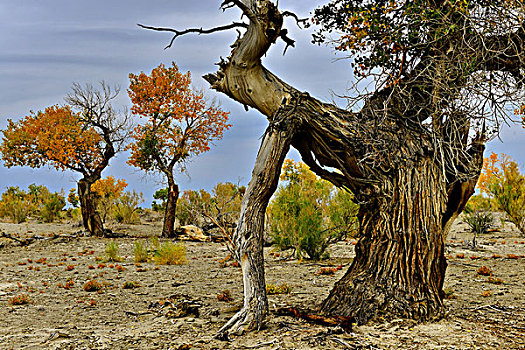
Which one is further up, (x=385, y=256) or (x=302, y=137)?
(x=302, y=137)

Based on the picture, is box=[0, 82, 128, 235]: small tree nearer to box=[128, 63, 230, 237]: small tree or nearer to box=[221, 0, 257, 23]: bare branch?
box=[128, 63, 230, 237]: small tree

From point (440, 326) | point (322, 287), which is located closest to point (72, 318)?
point (322, 287)

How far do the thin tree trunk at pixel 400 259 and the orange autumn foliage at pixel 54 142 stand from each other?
16140mm

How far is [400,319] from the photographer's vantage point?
5.06m

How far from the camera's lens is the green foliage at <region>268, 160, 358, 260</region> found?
10.9m

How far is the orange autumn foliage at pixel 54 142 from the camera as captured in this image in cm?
1855

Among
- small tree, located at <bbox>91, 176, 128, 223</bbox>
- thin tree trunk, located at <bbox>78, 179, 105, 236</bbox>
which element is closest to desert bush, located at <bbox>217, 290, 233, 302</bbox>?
thin tree trunk, located at <bbox>78, 179, 105, 236</bbox>

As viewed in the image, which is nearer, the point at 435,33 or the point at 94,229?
the point at 435,33

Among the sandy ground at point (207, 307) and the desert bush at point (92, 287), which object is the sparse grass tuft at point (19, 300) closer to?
the sandy ground at point (207, 307)

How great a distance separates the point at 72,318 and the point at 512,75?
7297 millimetres

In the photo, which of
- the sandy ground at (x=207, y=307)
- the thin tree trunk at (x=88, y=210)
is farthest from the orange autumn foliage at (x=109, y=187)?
the sandy ground at (x=207, y=307)

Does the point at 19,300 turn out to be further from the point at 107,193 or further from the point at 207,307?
the point at 107,193

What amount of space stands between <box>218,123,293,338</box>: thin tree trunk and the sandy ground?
20 cm

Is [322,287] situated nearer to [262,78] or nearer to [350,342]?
[350,342]
